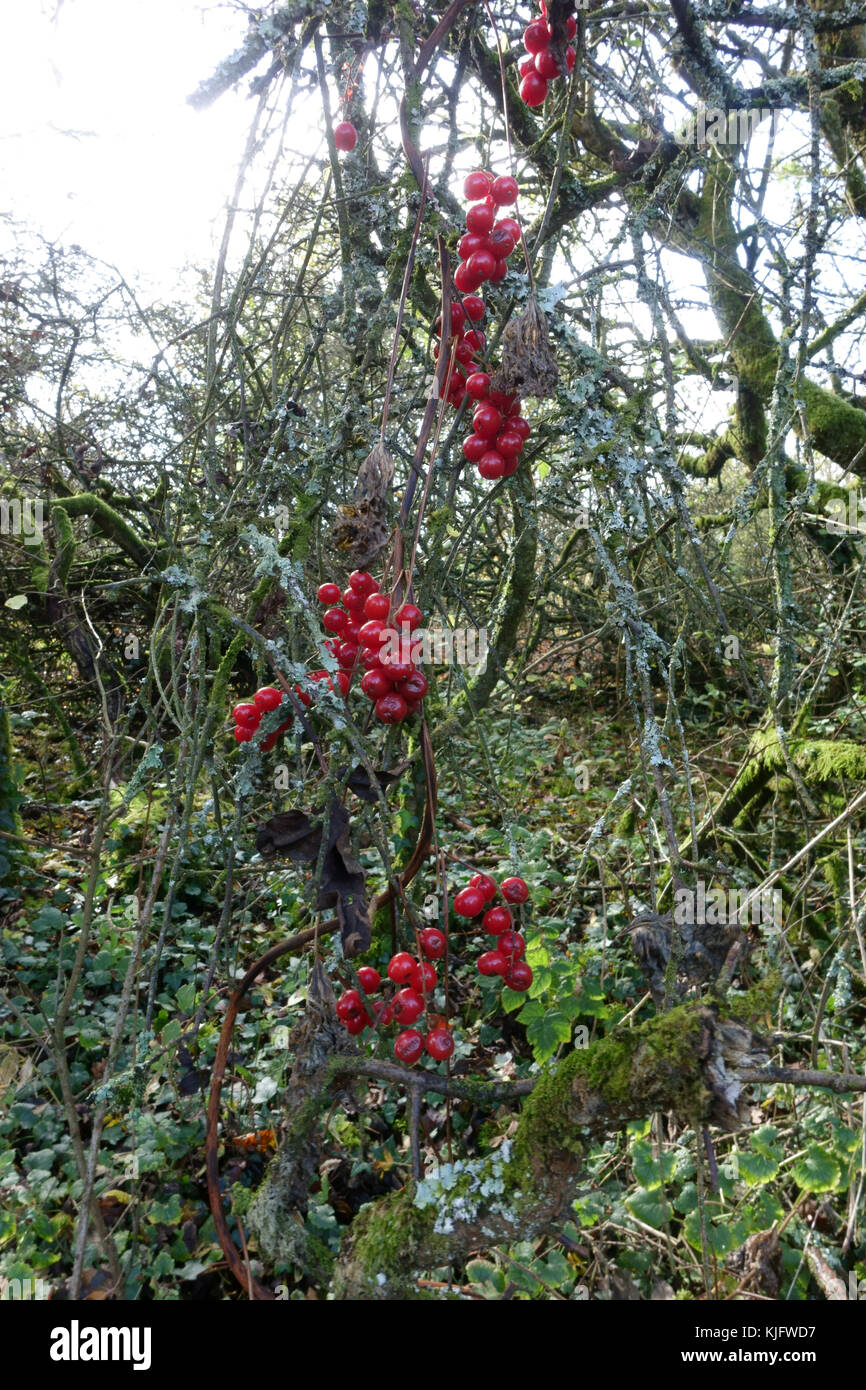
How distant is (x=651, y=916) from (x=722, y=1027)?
0.76ft

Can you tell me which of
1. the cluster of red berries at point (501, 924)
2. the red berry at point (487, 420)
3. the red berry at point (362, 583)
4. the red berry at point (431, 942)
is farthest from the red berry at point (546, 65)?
the red berry at point (431, 942)

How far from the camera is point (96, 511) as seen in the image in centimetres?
404

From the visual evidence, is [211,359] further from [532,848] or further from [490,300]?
[532,848]

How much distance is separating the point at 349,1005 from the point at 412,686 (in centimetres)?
49

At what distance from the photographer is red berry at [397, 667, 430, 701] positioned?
116 centimetres

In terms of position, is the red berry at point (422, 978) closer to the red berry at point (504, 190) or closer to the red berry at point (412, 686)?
the red berry at point (412, 686)

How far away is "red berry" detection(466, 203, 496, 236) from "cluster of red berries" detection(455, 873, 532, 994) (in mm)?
1027

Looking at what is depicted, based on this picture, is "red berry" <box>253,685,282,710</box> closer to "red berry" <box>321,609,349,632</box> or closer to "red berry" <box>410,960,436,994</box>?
"red berry" <box>321,609,349,632</box>

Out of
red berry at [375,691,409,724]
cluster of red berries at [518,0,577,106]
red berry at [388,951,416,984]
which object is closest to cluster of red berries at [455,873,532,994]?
red berry at [388,951,416,984]

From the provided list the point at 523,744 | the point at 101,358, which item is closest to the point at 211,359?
the point at 101,358

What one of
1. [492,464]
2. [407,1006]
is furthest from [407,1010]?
[492,464]

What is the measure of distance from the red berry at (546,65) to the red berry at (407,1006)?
5.15 feet

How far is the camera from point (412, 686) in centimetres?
116

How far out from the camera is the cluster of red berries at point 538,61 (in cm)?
136
